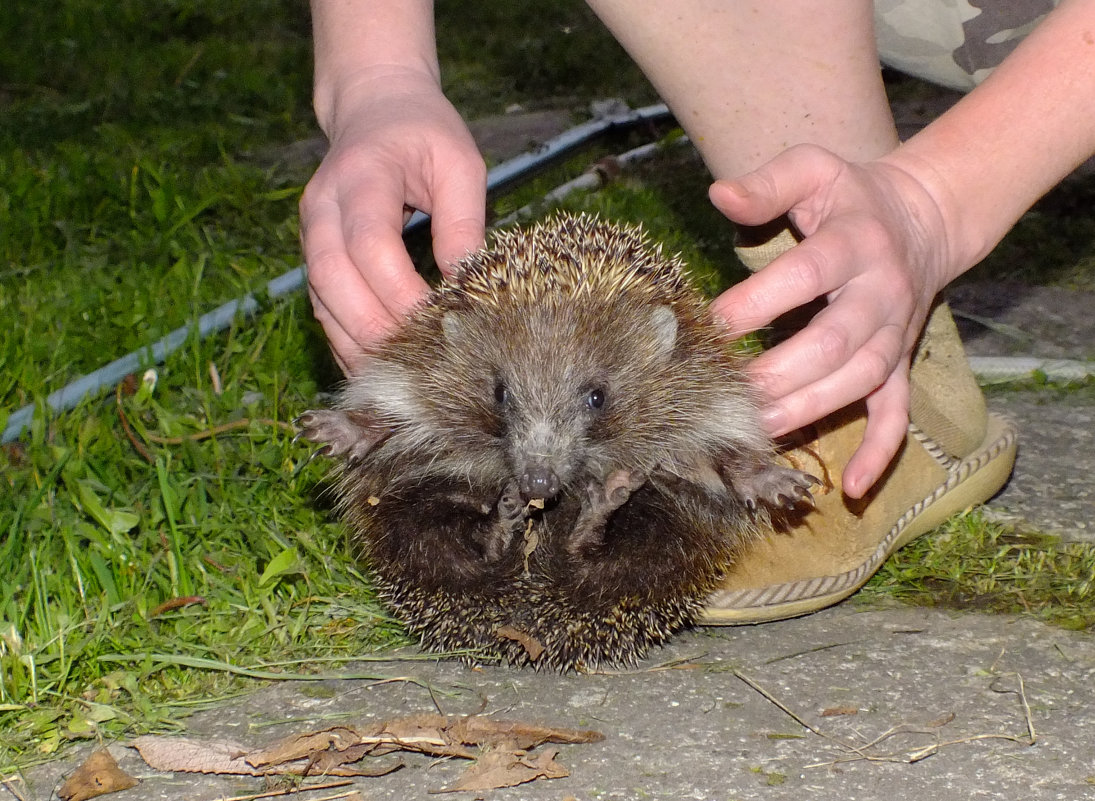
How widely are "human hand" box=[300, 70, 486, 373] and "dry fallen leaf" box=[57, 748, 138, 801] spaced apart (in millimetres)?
829

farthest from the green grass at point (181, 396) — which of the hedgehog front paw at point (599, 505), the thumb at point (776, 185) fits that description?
the thumb at point (776, 185)

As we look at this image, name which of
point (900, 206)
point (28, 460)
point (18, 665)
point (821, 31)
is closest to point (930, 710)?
point (900, 206)

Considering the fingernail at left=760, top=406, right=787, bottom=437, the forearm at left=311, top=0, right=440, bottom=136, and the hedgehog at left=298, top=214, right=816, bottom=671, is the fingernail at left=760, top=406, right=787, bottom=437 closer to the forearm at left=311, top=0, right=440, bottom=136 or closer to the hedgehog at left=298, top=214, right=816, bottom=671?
the hedgehog at left=298, top=214, right=816, bottom=671

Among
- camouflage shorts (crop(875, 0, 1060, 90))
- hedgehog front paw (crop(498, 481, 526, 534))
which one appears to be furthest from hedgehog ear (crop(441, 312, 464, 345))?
camouflage shorts (crop(875, 0, 1060, 90))

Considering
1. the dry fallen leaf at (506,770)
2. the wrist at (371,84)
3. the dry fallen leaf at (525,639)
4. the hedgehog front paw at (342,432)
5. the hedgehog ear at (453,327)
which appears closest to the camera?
the dry fallen leaf at (506,770)

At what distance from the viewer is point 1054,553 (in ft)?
8.06

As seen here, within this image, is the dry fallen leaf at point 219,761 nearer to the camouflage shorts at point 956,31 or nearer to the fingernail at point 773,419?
the fingernail at point 773,419

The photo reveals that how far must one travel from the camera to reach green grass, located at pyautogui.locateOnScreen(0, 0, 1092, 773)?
6.93 feet

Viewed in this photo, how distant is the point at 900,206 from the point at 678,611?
755 millimetres

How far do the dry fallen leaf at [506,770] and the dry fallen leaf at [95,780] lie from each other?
1.49 ft

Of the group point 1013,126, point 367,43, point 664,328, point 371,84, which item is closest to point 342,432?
point 664,328

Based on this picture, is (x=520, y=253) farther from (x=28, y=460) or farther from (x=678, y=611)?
(x=28, y=460)

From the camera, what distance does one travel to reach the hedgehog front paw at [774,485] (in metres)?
2.13

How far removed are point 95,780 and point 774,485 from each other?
3.73 ft
